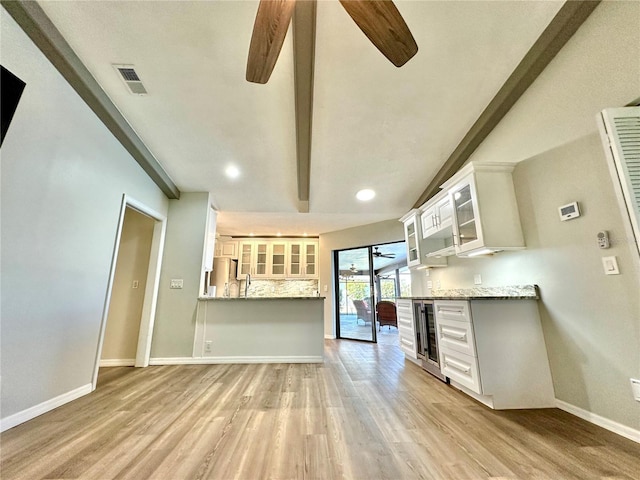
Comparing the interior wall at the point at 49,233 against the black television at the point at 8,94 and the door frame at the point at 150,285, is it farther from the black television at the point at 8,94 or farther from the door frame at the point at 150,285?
the door frame at the point at 150,285

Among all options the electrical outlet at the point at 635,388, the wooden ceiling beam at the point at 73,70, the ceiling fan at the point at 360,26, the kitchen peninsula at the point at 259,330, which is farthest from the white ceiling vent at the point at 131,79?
the electrical outlet at the point at 635,388

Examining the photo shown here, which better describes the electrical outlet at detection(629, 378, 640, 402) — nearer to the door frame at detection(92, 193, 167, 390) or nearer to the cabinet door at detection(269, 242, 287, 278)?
the door frame at detection(92, 193, 167, 390)

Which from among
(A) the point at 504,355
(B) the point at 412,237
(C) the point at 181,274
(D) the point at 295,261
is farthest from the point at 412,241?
(C) the point at 181,274

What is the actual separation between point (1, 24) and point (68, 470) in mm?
2558

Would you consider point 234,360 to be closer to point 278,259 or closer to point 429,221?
point 278,259

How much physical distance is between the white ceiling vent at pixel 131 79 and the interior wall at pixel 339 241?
4.34 meters

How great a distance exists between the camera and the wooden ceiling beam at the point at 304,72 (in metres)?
1.71

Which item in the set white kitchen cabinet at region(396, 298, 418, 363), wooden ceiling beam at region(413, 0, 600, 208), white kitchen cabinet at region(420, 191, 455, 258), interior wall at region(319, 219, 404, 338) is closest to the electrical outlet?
white kitchen cabinet at region(420, 191, 455, 258)

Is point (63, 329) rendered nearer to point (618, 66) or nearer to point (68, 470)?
point (68, 470)

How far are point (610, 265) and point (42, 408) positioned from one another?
404 centimetres

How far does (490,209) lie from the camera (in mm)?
2395

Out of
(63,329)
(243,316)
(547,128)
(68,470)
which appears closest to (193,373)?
(243,316)

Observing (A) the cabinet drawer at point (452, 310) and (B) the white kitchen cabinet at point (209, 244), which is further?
(B) the white kitchen cabinet at point (209, 244)

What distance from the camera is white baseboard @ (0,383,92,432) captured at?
5.26 ft
